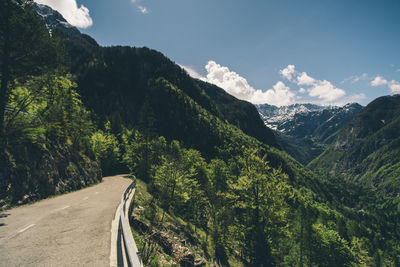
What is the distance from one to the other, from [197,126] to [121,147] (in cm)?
5933

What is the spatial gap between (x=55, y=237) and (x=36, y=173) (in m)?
12.7

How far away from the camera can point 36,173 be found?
17391 mm

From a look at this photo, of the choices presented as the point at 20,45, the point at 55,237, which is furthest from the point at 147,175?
the point at 55,237

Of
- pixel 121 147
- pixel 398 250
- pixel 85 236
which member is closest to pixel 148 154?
pixel 121 147

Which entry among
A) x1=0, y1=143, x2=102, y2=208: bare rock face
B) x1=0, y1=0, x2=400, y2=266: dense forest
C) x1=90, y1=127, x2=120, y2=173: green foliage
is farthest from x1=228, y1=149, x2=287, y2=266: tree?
x1=90, y1=127, x2=120, y2=173: green foliage

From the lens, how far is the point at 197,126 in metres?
115

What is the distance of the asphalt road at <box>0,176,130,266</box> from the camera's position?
21.5ft

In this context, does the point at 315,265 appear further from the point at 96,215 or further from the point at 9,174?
the point at 9,174

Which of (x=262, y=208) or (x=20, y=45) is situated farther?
(x=262, y=208)

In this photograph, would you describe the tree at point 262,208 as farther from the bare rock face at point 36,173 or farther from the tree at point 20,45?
the tree at point 20,45

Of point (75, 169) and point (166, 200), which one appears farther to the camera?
point (75, 169)

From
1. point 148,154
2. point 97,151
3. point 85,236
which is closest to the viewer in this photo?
point 85,236

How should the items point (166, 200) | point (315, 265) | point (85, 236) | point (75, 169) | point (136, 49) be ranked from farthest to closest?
point (136, 49) → point (315, 265) → point (75, 169) → point (166, 200) → point (85, 236)

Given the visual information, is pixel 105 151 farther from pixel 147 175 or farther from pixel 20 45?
pixel 20 45
